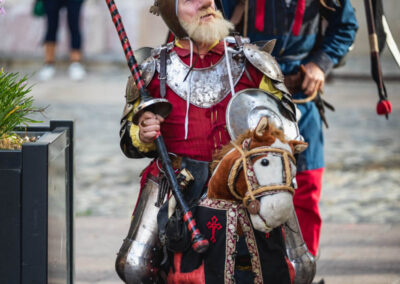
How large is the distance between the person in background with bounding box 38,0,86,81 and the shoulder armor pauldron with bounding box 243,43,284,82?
9.36 metres

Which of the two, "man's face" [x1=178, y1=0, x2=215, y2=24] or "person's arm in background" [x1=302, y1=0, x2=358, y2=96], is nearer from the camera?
"man's face" [x1=178, y1=0, x2=215, y2=24]

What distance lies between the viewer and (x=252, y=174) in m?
2.72

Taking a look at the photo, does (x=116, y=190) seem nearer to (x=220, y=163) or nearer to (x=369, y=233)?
(x=369, y=233)

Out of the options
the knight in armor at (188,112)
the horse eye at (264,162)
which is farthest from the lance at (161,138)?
the horse eye at (264,162)

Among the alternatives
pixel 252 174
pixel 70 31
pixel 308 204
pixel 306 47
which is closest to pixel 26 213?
pixel 252 174

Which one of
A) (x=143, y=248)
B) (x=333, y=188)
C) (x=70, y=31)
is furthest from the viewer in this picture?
(x=70, y=31)

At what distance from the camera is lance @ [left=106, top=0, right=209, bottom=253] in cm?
286

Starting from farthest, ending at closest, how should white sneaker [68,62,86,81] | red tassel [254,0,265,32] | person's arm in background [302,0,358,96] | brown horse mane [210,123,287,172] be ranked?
white sneaker [68,62,86,81]
person's arm in background [302,0,358,96]
red tassel [254,0,265,32]
brown horse mane [210,123,287,172]

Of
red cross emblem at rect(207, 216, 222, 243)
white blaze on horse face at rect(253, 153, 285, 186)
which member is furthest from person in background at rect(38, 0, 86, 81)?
white blaze on horse face at rect(253, 153, 285, 186)

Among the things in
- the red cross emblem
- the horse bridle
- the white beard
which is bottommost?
the red cross emblem

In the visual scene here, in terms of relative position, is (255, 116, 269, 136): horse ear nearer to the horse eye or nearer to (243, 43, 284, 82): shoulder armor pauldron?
the horse eye

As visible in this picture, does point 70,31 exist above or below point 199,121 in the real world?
below

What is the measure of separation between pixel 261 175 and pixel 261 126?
184 mm

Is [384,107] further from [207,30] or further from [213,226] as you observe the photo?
[213,226]
